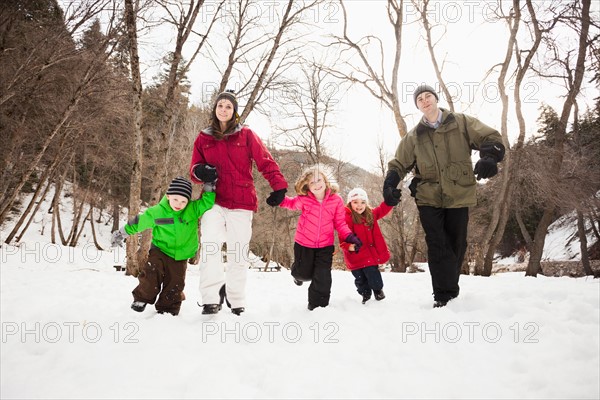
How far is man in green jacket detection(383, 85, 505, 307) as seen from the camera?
10.2ft

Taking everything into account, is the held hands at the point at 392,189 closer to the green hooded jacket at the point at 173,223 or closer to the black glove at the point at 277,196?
the black glove at the point at 277,196

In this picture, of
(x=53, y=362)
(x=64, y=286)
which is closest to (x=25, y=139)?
(x=64, y=286)

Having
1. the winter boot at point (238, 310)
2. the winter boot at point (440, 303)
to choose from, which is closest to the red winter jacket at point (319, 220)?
the winter boot at point (238, 310)

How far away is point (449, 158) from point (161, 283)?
3.12m

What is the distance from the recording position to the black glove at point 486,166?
3.02 meters

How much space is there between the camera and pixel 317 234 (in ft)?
11.9

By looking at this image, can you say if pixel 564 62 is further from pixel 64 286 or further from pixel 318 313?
pixel 64 286

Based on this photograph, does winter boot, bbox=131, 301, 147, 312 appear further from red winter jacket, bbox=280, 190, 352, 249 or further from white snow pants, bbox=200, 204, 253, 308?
red winter jacket, bbox=280, 190, 352, 249

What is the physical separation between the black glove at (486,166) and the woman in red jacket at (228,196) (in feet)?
6.17

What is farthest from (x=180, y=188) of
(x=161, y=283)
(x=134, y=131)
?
(x=134, y=131)

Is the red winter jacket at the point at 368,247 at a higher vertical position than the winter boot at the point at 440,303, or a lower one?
higher

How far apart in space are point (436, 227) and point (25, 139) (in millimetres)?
12958

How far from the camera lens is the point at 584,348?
197 centimetres

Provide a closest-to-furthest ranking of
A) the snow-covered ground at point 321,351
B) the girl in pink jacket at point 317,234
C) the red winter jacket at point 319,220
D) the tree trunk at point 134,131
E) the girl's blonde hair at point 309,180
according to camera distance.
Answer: the snow-covered ground at point 321,351
the girl in pink jacket at point 317,234
the red winter jacket at point 319,220
the girl's blonde hair at point 309,180
the tree trunk at point 134,131
